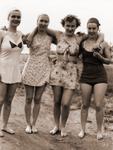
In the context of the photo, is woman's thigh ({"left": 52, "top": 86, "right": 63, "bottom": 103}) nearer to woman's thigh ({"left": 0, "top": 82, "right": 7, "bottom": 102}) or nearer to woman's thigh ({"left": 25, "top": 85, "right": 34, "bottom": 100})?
woman's thigh ({"left": 25, "top": 85, "right": 34, "bottom": 100})

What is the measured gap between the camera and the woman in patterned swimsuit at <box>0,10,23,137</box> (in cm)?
687

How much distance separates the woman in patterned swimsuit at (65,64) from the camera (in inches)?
290

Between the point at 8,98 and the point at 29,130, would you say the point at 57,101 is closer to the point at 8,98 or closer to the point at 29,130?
the point at 29,130

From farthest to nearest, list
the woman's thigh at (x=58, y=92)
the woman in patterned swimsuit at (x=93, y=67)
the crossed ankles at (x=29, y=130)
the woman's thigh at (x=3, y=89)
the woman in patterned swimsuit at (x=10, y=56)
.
Result: the crossed ankles at (x=29, y=130), the woman's thigh at (x=58, y=92), the woman in patterned swimsuit at (x=93, y=67), the woman's thigh at (x=3, y=89), the woman in patterned swimsuit at (x=10, y=56)

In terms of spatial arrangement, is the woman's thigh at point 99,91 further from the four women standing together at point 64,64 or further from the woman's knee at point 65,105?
the woman's knee at point 65,105

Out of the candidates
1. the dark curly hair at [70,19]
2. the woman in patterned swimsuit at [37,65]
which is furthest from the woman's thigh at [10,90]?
the dark curly hair at [70,19]

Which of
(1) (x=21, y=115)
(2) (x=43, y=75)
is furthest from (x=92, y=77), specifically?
(1) (x=21, y=115)

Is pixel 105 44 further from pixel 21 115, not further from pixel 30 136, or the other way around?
pixel 21 115

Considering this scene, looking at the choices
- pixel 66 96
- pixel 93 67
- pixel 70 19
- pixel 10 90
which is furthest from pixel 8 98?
pixel 70 19

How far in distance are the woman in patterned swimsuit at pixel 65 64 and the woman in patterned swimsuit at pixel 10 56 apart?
2.19 ft

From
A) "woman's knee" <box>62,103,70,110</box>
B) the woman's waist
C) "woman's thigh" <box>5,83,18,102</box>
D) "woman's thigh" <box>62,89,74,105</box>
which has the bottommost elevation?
"woman's knee" <box>62,103,70,110</box>

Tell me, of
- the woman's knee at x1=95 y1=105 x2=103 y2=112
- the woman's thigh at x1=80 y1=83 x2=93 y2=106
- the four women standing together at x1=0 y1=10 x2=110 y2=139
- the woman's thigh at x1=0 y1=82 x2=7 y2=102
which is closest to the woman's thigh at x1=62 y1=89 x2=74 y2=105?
the four women standing together at x1=0 y1=10 x2=110 y2=139

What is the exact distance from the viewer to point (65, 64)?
24.3 ft

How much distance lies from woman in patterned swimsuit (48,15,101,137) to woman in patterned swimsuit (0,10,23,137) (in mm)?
667
